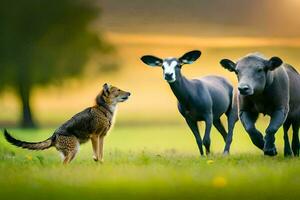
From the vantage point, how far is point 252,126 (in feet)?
34.6

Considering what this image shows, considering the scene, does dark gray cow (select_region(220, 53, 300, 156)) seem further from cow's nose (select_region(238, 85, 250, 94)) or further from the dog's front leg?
the dog's front leg

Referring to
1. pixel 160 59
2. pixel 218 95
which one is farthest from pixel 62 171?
pixel 218 95

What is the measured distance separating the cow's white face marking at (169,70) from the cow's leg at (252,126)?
3.07ft

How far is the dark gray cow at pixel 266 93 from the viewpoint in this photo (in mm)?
10055

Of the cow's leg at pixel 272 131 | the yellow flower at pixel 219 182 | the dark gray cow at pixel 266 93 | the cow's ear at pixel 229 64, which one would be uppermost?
the cow's ear at pixel 229 64

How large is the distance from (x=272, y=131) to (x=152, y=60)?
5.47 ft

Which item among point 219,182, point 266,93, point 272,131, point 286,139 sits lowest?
point 219,182

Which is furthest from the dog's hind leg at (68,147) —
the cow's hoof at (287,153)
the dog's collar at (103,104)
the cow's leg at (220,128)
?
the cow's leg at (220,128)

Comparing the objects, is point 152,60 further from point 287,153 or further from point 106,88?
point 287,153

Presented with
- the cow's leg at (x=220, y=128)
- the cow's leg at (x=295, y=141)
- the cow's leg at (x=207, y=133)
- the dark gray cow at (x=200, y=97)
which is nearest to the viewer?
the dark gray cow at (x=200, y=97)

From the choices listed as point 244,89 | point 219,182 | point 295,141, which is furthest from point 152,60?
point 219,182

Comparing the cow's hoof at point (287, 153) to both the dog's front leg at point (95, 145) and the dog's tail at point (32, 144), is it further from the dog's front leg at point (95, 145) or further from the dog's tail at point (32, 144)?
the dog's tail at point (32, 144)

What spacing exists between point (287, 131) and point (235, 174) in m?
3.35

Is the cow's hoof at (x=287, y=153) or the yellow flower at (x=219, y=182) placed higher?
the cow's hoof at (x=287, y=153)
